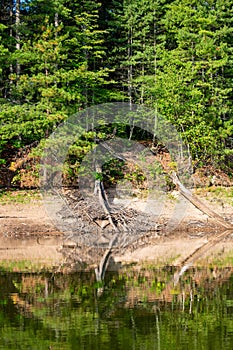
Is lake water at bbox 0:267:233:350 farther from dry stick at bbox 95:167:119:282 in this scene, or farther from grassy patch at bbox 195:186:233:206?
grassy patch at bbox 195:186:233:206

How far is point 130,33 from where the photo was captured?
27.8 metres

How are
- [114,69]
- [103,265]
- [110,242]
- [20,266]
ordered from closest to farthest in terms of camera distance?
[20,266], [103,265], [110,242], [114,69]

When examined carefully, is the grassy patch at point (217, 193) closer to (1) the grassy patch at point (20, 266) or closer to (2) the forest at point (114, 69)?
(2) the forest at point (114, 69)

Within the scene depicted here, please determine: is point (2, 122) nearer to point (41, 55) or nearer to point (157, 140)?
point (41, 55)

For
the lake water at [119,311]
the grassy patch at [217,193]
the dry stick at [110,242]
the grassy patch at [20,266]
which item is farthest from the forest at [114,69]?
the lake water at [119,311]

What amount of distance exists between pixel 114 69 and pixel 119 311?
1576 cm

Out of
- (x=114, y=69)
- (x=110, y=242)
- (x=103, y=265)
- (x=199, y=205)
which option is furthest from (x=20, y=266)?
(x=114, y=69)

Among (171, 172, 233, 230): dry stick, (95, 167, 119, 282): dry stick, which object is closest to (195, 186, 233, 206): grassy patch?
(171, 172, 233, 230): dry stick

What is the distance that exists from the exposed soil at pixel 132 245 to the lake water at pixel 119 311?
5.78 feet

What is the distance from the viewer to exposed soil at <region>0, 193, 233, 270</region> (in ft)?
50.9

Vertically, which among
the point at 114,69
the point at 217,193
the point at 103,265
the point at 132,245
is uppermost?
the point at 114,69

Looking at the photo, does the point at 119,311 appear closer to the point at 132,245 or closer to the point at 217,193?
the point at 132,245

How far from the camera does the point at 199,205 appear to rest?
2106cm

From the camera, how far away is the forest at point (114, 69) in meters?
21.8
